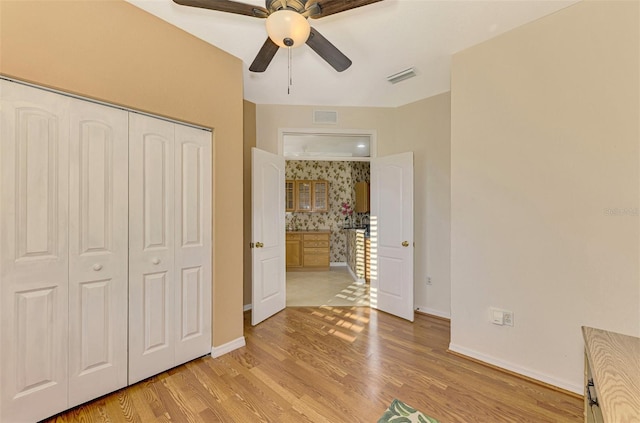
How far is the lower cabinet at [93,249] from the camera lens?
1.52m

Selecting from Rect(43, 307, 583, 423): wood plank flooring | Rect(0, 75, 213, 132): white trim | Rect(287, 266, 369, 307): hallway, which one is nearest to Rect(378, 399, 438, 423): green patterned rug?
Rect(43, 307, 583, 423): wood plank flooring

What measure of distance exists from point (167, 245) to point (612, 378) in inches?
103

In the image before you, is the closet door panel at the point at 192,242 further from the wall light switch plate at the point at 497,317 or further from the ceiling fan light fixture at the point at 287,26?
the wall light switch plate at the point at 497,317

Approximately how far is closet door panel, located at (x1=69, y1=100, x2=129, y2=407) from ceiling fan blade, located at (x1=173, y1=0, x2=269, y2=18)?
98 centimetres

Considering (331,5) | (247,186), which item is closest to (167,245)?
(247,186)

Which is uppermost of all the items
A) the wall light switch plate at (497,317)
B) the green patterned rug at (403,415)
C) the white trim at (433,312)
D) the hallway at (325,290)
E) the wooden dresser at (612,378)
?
the wooden dresser at (612,378)

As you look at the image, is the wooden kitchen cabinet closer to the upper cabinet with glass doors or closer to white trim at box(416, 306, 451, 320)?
the upper cabinet with glass doors

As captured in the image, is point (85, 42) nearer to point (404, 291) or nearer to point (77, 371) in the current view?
point (77, 371)

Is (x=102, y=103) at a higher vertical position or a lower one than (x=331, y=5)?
lower

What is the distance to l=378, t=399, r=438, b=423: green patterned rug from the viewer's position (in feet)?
5.11

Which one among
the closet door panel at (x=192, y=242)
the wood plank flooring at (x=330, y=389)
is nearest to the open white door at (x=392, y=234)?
the wood plank flooring at (x=330, y=389)

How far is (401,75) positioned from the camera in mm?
2832

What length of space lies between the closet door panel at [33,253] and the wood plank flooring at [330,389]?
0.30 meters

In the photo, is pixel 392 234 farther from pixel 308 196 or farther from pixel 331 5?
pixel 308 196
